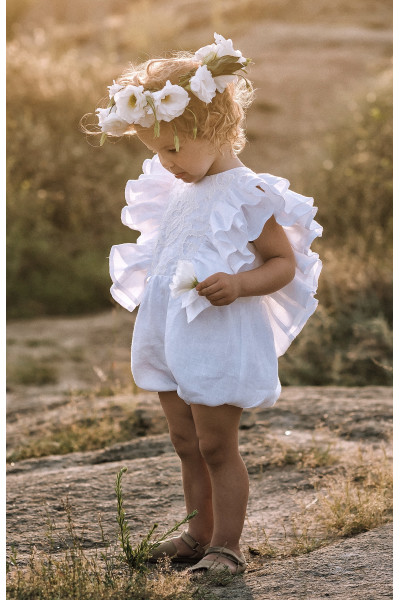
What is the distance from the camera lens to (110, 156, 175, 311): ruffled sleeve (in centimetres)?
292

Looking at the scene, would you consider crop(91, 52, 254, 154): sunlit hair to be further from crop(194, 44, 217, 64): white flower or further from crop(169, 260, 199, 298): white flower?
crop(169, 260, 199, 298): white flower

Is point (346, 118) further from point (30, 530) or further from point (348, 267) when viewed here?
point (30, 530)

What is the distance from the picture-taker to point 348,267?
6.71m

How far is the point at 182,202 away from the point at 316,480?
1.28 m

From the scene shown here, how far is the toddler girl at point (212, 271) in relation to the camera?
8.19ft

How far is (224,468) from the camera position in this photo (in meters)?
2.60

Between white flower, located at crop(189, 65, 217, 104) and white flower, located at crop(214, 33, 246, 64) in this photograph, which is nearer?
white flower, located at crop(189, 65, 217, 104)

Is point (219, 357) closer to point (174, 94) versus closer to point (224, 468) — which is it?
point (224, 468)

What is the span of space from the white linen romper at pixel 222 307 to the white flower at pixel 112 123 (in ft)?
0.96

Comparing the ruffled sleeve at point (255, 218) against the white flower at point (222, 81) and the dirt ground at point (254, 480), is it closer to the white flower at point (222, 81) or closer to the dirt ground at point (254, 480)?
the white flower at point (222, 81)

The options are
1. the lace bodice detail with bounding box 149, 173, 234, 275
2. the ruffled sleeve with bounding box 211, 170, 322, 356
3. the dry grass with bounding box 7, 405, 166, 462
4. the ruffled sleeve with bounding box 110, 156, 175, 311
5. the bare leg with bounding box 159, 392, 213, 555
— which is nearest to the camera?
the ruffled sleeve with bounding box 211, 170, 322, 356

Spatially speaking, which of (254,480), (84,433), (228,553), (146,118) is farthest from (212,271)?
(84,433)

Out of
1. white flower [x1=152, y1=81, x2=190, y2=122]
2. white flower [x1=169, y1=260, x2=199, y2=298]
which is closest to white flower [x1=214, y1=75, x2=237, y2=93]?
white flower [x1=152, y1=81, x2=190, y2=122]
